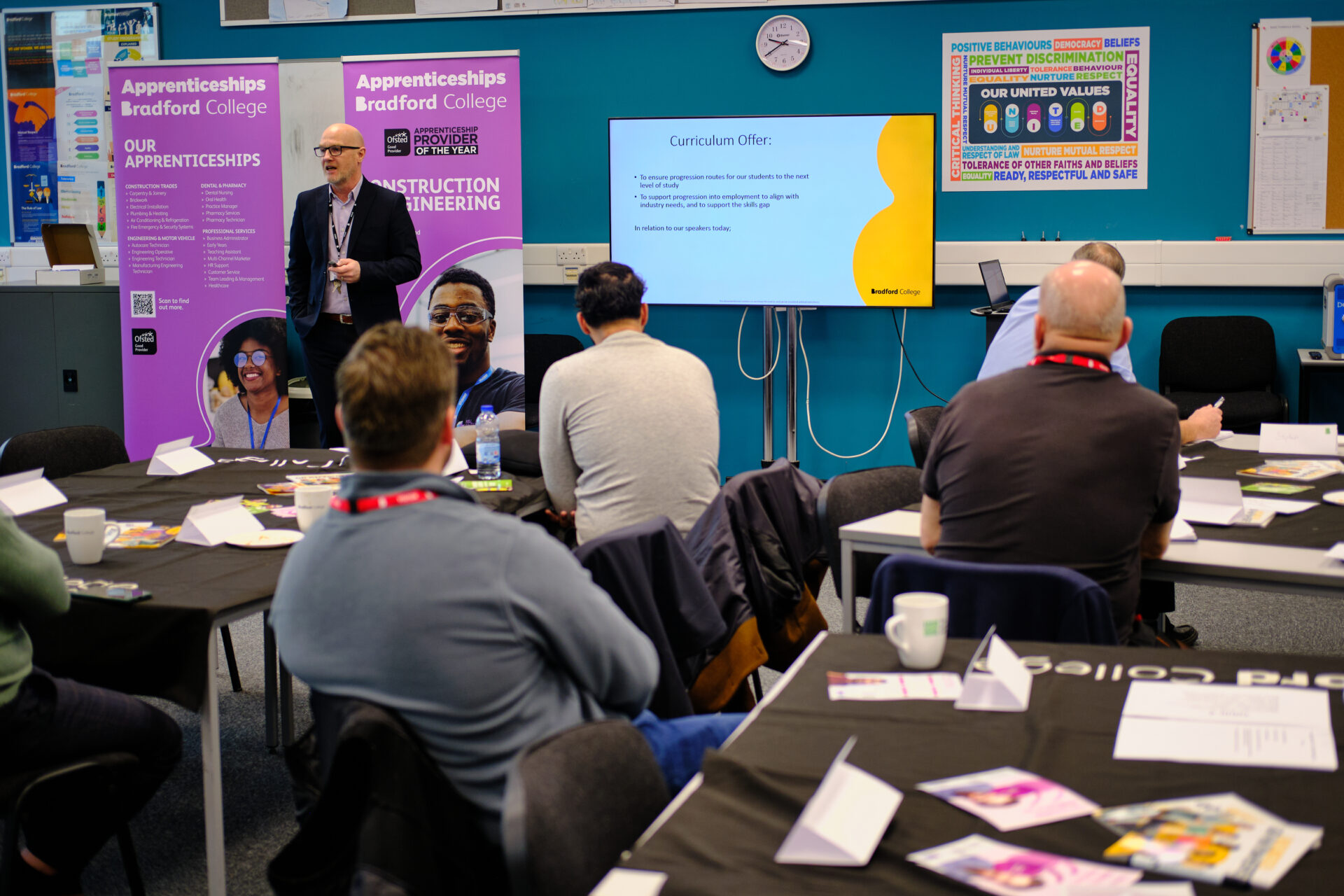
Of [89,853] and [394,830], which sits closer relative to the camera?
[394,830]

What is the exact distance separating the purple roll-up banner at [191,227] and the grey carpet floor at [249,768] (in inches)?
72.5

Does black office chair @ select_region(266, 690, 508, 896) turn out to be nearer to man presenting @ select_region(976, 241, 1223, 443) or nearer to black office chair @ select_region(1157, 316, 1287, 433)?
man presenting @ select_region(976, 241, 1223, 443)

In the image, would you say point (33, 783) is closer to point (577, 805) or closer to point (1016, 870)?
point (577, 805)

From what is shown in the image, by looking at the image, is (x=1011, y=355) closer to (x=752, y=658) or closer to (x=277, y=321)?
(x=752, y=658)

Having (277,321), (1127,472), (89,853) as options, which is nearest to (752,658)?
(1127,472)

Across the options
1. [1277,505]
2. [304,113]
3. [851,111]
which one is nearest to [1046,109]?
[851,111]

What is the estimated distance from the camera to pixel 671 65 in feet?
19.2

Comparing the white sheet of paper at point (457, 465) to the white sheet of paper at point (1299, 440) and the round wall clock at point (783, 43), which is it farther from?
the round wall clock at point (783, 43)

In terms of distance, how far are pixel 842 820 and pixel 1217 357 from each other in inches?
195

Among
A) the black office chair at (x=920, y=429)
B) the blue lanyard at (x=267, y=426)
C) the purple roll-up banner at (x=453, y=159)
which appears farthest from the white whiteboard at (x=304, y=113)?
the black office chair at (x=920, y=429)

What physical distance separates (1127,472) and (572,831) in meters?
1.38

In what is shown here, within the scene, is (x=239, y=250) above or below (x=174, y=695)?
above

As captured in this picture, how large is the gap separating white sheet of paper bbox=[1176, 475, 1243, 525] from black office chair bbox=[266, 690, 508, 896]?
181 cm

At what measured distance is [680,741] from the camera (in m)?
1.69
